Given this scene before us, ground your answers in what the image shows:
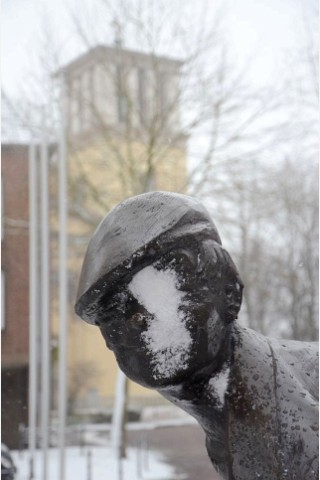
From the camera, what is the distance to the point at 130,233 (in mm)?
1408

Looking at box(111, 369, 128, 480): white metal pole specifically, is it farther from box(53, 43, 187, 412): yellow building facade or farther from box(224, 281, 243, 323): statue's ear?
box(224, 281, 243, 323): statue's ear

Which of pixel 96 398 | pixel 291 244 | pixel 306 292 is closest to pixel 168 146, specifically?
pixel 291 244

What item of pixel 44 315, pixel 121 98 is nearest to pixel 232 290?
pixel 44 315

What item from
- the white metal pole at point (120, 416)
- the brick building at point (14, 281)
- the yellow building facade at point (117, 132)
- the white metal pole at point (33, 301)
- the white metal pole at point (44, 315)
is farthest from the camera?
the yellow building facade at point (117, 132)

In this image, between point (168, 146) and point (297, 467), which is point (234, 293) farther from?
point (168, 146)

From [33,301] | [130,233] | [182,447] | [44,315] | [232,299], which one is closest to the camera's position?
[130,233]

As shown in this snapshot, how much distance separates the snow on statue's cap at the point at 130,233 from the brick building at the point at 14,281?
12.3 ft

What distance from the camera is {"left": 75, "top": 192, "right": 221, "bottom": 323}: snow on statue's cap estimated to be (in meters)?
1.38

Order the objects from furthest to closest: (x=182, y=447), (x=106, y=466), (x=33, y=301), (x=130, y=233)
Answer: (x=182, y=447), (x=106, y=466), (x=33, y=301), (x=130, y=233)

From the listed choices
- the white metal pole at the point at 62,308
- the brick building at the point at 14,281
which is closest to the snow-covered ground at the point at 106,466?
the white metal pole at the point at 62,308

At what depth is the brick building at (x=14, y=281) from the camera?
17.8 feet

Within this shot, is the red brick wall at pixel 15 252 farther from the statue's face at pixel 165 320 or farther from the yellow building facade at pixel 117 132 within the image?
the yellow building facade at pixel 117 132

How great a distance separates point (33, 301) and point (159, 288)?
Result: 192 inches

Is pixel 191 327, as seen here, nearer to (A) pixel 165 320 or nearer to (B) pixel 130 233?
(A) pixel 165 320
